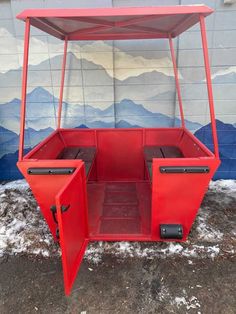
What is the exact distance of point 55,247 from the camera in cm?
289

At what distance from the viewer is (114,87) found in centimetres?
407

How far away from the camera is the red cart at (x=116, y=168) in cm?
219

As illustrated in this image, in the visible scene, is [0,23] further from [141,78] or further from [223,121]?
[223,121]

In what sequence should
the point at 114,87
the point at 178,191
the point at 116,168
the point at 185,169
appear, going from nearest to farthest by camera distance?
the point at 185,169, the point at 178,191, the point at 114,87, the point at 116,168

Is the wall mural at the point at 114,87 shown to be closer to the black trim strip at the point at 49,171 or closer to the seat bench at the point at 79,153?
the seat bench at the point at 79,153

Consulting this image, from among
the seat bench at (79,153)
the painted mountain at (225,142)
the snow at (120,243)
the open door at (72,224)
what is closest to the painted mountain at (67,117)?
the painted mountain at (225,142)

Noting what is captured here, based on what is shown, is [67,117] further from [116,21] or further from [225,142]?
[225,142]

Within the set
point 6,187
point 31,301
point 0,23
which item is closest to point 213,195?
point 31,301

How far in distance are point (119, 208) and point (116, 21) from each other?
2.21m

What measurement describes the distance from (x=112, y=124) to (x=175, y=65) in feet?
4.34

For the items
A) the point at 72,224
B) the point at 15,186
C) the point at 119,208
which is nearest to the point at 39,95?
the point at 15,186

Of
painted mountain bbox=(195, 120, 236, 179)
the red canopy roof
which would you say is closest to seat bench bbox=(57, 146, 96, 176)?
the red canopy roof

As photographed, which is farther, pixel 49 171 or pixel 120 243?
pixel 120 243

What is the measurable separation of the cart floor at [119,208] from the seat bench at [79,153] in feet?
1.89
